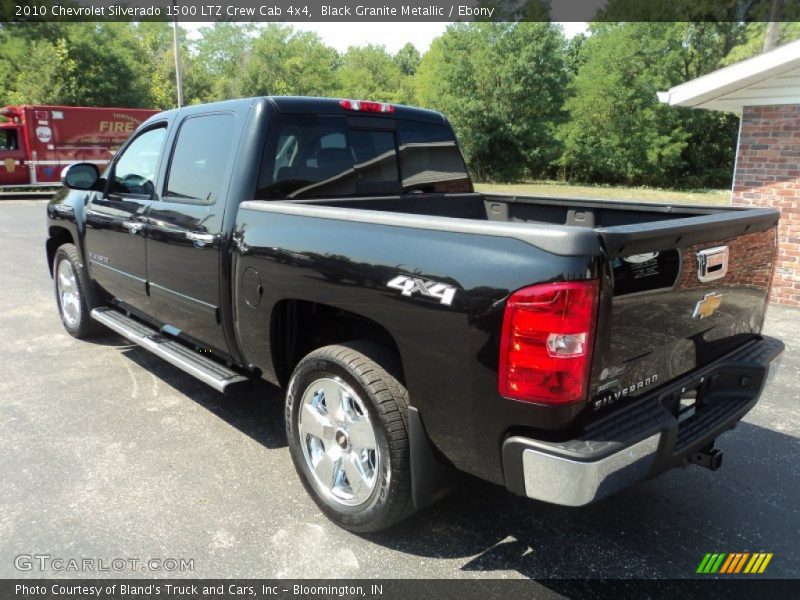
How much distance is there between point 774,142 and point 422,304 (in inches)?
285

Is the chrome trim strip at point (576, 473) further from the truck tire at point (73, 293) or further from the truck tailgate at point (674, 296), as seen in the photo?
the truck tire at point (73, 293)

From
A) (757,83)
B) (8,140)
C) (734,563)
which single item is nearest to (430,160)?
(734,563)

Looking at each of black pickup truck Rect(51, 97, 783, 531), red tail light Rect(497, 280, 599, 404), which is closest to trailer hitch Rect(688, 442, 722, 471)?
black pickup truck Rect(51, 97, 783, 531)

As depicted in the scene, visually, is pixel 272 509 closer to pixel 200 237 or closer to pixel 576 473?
pixel 200 237

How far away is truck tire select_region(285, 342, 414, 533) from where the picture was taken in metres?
2.53

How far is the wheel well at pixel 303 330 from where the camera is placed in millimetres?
3049

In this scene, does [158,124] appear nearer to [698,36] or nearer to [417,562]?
[417,562]

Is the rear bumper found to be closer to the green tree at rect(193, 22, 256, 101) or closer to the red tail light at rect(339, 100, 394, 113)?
the red tail light at rect(339, 100, 394, 113)

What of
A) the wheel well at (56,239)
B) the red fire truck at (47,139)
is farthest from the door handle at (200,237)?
the red fire truck at (47,139)

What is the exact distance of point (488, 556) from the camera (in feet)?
8.96

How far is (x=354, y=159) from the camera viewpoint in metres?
3.78

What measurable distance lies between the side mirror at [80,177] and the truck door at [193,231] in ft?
3.83

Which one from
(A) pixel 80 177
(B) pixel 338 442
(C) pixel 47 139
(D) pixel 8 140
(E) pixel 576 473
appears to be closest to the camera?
(E) pixel 576 473

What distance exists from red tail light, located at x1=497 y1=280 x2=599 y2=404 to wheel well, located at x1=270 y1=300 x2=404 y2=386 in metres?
1.02
